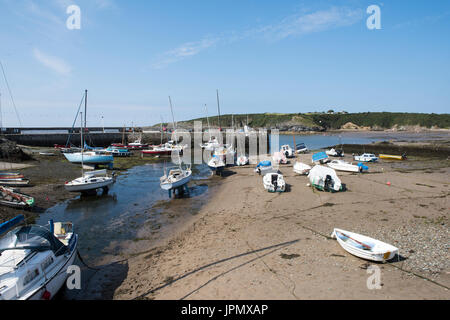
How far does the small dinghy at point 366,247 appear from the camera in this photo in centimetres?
924

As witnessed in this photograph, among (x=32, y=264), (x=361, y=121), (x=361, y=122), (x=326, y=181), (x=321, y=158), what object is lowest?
(x=32, y=264)

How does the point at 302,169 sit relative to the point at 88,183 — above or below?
above

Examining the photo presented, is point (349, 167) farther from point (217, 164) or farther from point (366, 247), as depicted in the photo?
point (366, 247)

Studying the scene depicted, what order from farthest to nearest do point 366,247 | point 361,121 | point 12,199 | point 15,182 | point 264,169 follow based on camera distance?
point 361,121
point 264,169
point 15,182
point 12,199
point 366,247

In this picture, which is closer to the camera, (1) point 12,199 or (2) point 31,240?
(2) point 31,240

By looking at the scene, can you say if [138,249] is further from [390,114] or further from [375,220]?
[390,114]

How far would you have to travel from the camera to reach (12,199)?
18734 millimetres

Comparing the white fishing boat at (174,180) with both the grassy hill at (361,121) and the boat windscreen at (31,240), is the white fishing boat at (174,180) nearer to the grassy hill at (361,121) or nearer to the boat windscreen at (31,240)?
the boat windscreen at (31,240)

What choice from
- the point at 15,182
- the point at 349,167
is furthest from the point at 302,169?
the point at 15,182

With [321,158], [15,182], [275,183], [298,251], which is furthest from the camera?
[321,158]

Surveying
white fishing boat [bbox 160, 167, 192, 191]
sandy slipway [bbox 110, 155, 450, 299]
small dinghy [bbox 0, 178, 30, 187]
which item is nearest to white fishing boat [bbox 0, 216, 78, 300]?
sandy slipway [bbox 110, 155, 450, 299]

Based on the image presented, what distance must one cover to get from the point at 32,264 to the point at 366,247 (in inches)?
509

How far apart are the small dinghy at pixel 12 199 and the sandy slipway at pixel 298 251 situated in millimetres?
12712
